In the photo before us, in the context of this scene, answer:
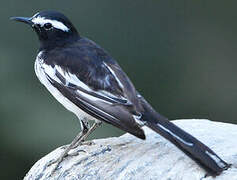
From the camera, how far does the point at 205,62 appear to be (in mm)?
10195

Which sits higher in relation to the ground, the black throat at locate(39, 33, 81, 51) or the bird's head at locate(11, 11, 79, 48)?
the bird's head at locate(11, 11, 79, 48)

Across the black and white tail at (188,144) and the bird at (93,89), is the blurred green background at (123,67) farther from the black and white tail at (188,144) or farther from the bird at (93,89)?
the black and white tail at (188,144)

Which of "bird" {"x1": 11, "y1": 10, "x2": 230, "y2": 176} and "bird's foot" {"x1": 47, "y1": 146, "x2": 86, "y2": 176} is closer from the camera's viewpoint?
"bird" {"x1": 11, "y1": 10, "x2": 230, "y2": 176}

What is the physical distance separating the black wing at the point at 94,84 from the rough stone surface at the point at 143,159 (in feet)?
1.05

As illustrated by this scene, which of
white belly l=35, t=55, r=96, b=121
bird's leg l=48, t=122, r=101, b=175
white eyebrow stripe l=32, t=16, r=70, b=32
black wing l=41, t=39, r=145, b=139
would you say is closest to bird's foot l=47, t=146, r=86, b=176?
bird's leg l=48, t=122, r=101, b=175

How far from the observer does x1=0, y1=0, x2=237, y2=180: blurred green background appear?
31.2ft

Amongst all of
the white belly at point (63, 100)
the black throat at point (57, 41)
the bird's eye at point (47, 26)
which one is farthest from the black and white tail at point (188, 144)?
the bird's eye at point (47, 26)

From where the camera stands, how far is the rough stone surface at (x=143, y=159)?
6164 mm

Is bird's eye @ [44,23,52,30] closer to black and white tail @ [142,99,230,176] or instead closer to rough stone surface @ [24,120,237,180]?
rough stone surface @ [24,120,237,180]

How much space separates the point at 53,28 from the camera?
7.28 m

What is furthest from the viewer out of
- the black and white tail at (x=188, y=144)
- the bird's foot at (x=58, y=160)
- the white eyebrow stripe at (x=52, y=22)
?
the white eyebrow stripe at (x=52, y=22)

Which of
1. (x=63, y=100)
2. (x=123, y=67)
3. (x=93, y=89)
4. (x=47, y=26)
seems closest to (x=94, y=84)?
(x=93, y=89)

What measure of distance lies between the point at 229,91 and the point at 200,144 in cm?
380

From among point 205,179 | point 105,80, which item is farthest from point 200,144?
point 105,80
